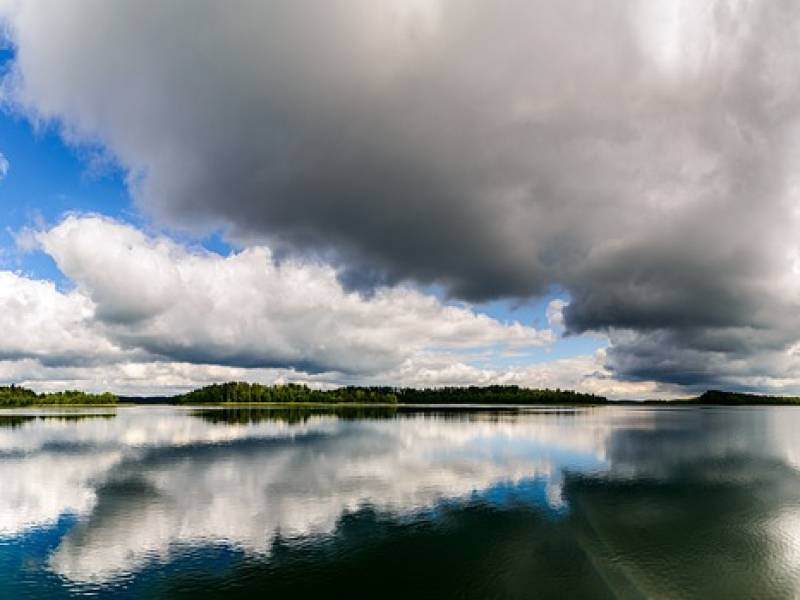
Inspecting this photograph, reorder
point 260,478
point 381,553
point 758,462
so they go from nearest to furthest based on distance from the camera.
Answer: point 381,553 → point 260,478 → point 758,462

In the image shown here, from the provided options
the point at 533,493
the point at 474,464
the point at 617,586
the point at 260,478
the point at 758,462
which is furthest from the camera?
the point at 758,462

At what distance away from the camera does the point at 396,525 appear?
129 feet

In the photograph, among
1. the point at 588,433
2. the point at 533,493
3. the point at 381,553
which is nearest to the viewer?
the point at 381,553

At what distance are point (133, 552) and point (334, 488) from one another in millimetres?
22328

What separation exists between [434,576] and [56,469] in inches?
2258

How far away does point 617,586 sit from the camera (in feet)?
92.8

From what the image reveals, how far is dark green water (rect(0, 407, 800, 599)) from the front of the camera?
93.7 ft

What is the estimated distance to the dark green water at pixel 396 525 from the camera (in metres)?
28.6

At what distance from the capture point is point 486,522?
40.1 meters

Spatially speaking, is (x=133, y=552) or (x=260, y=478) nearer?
(x=133, y=552)

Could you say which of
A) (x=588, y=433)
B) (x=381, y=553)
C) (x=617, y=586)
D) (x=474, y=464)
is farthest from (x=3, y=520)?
(x=588, y=433)

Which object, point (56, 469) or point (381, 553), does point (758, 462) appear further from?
point (56, 469)

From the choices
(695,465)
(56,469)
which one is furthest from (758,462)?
(56,469)

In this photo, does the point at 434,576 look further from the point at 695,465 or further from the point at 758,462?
the point at 758,462
